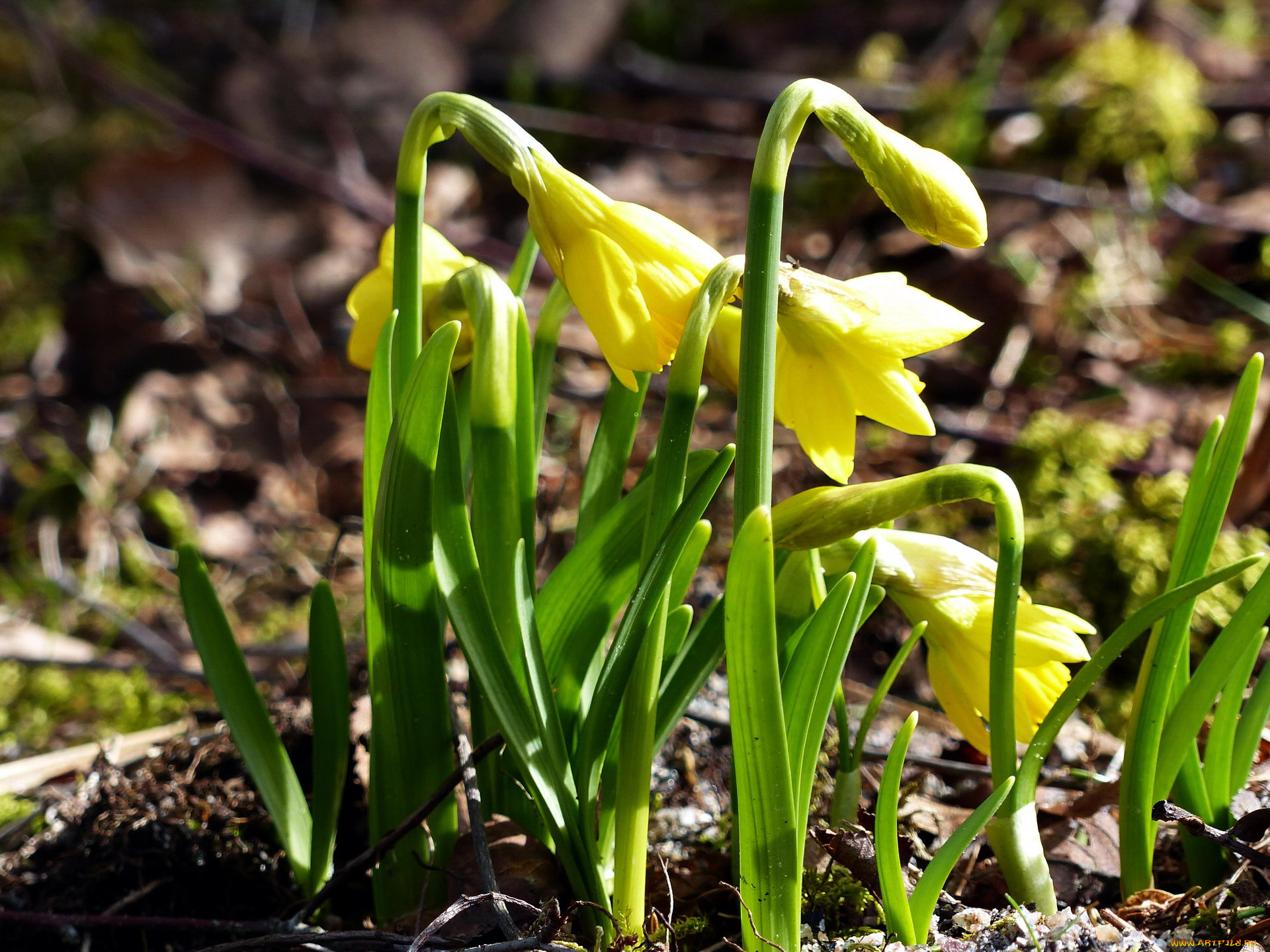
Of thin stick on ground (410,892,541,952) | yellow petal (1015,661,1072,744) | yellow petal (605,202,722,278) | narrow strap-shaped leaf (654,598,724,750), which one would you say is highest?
yellow petal (605,202,722,278)

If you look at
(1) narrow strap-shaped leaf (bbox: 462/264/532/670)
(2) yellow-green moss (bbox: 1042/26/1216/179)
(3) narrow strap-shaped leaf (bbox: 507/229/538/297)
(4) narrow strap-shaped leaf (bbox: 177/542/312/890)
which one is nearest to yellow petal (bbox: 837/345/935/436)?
(1) narrow strap-shaped leaf (bbox: 462/264/532/670)

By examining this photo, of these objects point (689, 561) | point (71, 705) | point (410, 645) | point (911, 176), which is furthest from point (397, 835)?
point (71, 705)

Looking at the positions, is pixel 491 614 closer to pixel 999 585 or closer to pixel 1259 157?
pixel 999 585

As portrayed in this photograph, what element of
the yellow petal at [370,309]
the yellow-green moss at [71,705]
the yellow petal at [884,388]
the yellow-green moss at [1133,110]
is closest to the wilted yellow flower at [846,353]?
the yellow petal at [884,388]

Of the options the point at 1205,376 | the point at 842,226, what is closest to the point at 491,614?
the point at 1205,376

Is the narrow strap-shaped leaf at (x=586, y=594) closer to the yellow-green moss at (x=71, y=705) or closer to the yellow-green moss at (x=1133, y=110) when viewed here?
the yellow-green moss at (x=71, y=705)

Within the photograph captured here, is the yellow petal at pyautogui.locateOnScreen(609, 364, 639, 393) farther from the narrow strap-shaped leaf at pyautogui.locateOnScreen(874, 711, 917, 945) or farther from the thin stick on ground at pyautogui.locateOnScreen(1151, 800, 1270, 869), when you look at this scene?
the thin stick on ground at pyautogui.locateOnScreen(1151, 800, 1270, 869)
